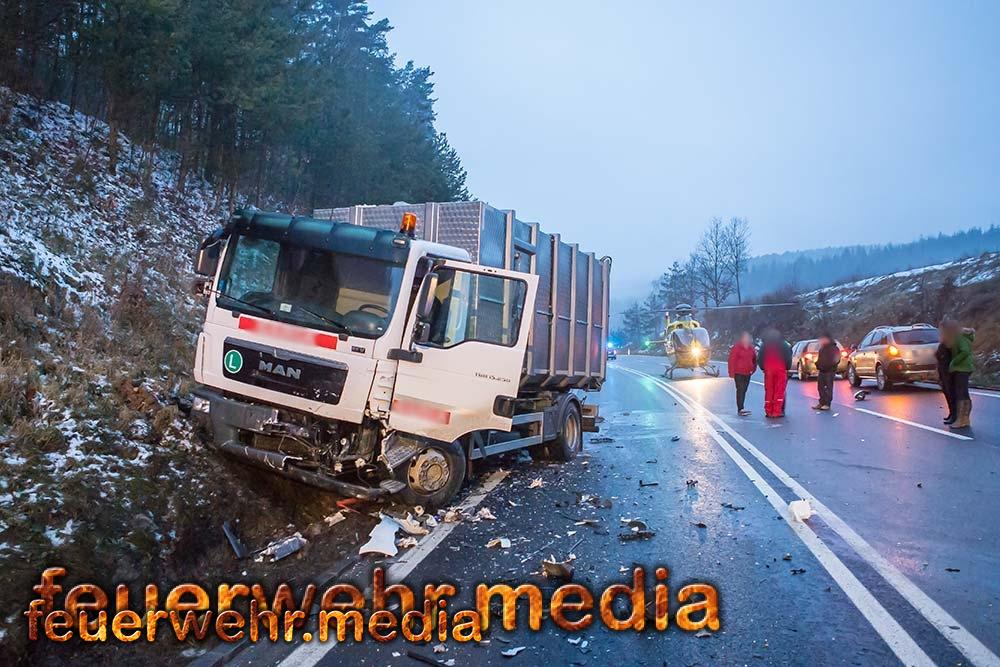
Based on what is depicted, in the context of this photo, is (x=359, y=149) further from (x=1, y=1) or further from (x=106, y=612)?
(x=106, y=612)

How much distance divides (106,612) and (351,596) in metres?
1.40

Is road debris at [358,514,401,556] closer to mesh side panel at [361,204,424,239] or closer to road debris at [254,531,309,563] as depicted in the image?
road debris at [254,531,309,563]

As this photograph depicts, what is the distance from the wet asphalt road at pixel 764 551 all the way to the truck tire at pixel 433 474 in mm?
504

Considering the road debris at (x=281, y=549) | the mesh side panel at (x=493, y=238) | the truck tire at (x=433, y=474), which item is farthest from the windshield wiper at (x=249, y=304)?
the mesh side panel at (x=493, y=238)

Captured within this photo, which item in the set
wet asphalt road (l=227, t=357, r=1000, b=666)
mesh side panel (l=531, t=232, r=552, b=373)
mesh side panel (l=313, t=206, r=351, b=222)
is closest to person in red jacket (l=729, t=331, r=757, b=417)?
wet asphalt road (l=227, t=357, r=1000, b=666)

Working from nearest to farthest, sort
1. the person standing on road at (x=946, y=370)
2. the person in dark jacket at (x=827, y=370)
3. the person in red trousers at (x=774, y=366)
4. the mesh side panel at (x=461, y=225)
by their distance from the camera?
the mesh side panel at (x=461, y=225) < the person standing on road at (x=946, y=370) < the person in red trousers at (x=774, y=366) < the person in dark jacket at (x=827, y=370)

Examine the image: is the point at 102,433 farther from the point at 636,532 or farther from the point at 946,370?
the point at 946,370

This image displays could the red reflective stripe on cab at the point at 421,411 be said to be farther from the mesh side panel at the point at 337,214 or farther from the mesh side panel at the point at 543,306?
the mesh side panel at the point at 337,214

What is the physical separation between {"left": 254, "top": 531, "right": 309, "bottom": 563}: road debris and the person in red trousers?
10571 mm

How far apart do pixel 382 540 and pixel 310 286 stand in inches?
92.3

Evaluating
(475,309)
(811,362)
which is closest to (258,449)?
(475,309)

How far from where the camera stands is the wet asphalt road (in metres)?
3.51

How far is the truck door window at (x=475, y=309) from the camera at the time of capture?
6.09 meters

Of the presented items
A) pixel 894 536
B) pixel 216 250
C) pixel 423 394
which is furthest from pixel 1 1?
pixel 894 536
